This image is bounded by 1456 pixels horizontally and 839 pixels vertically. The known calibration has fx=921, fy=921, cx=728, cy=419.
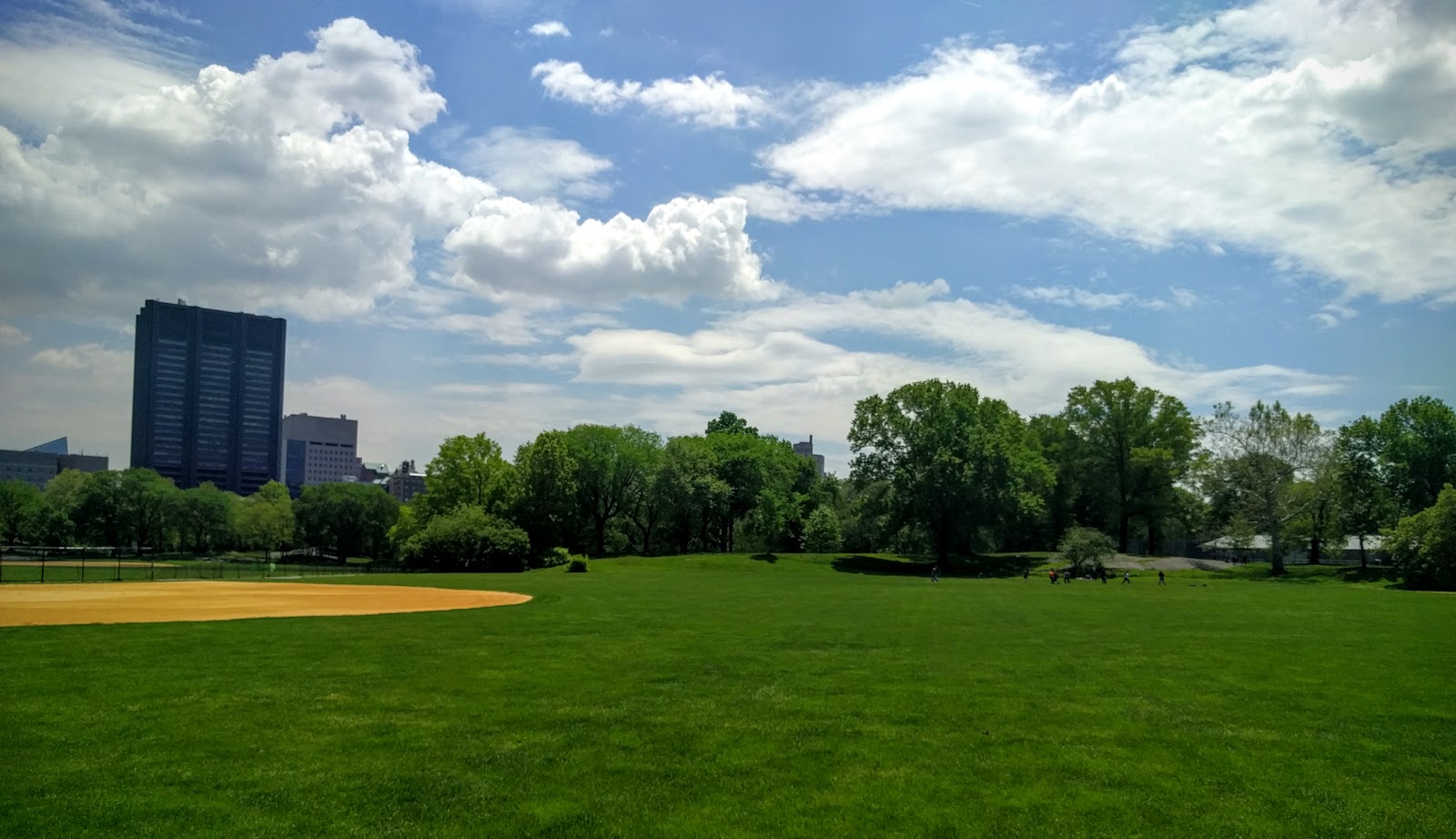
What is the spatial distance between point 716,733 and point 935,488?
2505 inches

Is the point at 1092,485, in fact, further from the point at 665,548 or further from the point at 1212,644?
the point at 1212,644

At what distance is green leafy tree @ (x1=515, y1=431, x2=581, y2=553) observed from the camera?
81500 mm

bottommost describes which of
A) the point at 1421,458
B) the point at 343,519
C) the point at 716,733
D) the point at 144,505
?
the point at 343,519

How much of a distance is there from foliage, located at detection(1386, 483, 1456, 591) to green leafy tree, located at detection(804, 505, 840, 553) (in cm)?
4674

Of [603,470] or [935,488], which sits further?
[603,470]

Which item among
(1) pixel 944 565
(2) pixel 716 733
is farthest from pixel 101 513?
(2) pixel 716 733

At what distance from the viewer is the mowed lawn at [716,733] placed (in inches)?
384

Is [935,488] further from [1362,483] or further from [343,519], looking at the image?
[343,519]

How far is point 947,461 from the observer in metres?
73.9

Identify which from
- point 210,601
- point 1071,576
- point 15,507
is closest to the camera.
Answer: point 210,601

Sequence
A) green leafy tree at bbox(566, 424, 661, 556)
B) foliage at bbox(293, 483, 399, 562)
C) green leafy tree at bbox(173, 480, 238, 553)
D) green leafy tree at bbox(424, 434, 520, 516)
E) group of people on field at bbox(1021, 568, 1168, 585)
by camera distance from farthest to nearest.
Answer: green leafy tree at bbox(173, 480, 238, 553) < foliage at bbox(293, 483, 399, 562) < green leafy tree at bbox(566, 424, 661, 556) < green leafy tree at bbox(424, 434, 520, 516) < group of people on field at bbox(1021, 568, 1168, 585)

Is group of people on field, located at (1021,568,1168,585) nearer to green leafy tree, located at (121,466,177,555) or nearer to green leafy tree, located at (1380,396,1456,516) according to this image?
green leafy tree, located at (1380,396,1456,516)

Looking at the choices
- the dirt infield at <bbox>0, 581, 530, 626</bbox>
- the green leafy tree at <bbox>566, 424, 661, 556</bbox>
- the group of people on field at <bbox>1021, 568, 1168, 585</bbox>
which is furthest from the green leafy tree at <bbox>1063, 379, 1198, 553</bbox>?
the dirt infield at <bbox>0, 581, 530, 626</bbox>

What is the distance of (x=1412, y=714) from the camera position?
14.3 metres
